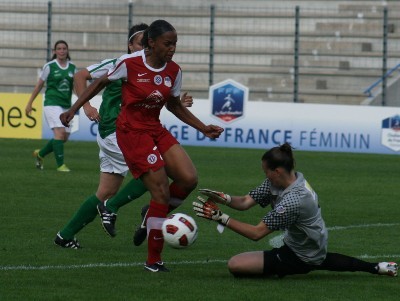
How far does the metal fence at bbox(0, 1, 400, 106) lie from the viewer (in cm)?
2922

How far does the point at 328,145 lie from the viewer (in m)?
24.2

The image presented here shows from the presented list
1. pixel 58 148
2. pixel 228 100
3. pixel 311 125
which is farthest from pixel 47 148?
pixel 311 125

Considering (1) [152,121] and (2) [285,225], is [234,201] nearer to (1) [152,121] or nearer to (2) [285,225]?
(2) [285,225]

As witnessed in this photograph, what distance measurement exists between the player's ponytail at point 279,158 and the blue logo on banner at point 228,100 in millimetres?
16154

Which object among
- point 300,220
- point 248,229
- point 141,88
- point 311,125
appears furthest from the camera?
point 311,125

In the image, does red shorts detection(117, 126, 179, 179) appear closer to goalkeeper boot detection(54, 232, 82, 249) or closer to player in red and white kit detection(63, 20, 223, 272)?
player in red and white kit detection(63, 20, 223, 272)

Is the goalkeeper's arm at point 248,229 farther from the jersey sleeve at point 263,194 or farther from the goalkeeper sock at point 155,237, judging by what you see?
the goalkeeper sock at point 155,237

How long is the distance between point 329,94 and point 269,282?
826 inches

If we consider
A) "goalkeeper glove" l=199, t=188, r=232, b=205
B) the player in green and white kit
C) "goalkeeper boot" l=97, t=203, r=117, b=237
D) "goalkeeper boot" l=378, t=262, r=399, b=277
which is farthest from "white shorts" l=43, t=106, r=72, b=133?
"goalkeeper boot" l=378, t=262, r=399, b=277

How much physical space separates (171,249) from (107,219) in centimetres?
72

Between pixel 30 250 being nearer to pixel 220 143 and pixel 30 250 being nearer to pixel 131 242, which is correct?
A: pixel 131 242

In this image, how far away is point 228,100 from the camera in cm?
2430

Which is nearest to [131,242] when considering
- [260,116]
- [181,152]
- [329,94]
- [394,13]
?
[181,152]

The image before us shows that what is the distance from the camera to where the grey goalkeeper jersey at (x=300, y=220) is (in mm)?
7988
